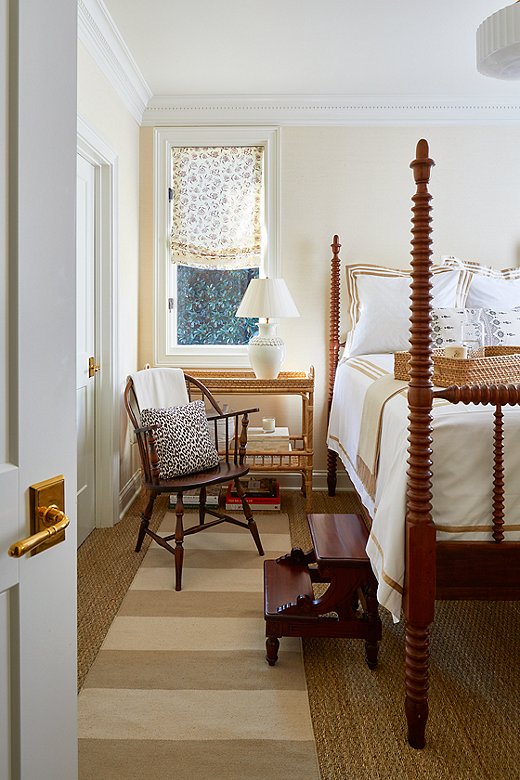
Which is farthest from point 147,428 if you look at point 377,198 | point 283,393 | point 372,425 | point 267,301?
point 377,198

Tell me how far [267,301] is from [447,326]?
1098mm

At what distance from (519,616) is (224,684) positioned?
1.29 metres

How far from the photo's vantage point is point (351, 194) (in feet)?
13.8

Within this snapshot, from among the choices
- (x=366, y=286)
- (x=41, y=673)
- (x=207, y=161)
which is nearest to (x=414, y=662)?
(x=41, y=673)

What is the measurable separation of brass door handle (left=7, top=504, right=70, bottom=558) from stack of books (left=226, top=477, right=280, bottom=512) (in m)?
3.04

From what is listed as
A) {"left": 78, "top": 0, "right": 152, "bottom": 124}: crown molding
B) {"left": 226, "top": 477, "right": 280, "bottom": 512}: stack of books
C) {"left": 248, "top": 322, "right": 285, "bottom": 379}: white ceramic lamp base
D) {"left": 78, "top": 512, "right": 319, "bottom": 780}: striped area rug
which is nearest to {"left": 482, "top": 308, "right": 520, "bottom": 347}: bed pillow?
{"left": 248, "top": 322, "right": 285, "bottom": 379}: white ceramic lamp base

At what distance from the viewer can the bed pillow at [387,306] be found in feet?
12.3

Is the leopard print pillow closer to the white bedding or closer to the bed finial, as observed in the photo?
the white bedding

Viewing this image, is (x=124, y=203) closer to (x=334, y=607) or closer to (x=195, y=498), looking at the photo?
(x=195, y=498)

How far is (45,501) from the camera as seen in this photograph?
917mm

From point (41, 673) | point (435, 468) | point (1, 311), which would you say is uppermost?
point (1, 311)

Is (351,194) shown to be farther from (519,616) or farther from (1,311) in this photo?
(1,311)

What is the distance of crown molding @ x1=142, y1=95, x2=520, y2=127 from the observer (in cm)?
411

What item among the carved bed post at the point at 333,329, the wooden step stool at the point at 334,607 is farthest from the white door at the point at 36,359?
the carved bed post at the point at 333,329
